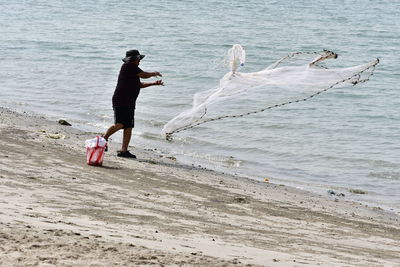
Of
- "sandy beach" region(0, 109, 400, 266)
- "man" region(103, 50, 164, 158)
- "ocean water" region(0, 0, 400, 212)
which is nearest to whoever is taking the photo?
"sandy beach" region(0, 109, 400, 266)

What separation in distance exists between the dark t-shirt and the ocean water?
1.53 metres

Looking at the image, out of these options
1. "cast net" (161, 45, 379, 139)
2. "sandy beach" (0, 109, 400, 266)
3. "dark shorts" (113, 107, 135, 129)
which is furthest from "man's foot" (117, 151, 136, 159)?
"cast net" (161, 45, 379, 139)

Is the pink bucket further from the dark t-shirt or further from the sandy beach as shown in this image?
the dark t-shirt

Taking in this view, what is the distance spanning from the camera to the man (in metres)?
9.52

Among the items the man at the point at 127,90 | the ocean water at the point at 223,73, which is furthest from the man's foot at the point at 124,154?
the ocean water at the point at 223,73

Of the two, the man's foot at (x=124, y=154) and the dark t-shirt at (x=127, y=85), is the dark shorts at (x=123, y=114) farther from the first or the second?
the man's foot at (x=124, y=154)

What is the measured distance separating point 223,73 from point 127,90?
1056 cm

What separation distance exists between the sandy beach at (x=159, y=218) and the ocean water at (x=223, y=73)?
1.53m

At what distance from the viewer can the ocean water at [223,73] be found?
11.7 metres

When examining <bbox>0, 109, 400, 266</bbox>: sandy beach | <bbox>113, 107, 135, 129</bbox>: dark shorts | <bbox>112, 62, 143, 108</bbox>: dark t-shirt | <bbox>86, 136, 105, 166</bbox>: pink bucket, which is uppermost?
<bbox>112, 62, 143, 108</bbox>: dark t-shirt

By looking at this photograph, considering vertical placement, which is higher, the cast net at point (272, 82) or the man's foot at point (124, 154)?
the cast net at point (272, 82)

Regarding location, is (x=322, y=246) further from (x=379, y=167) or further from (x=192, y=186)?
(x=379, y=167)

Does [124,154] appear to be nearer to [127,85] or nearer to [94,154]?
[127,85]

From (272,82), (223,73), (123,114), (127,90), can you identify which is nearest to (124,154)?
(123,114)
